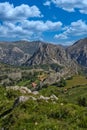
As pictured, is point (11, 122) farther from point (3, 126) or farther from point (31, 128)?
point (31, 128)

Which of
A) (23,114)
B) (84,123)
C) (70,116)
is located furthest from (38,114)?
(84,123)

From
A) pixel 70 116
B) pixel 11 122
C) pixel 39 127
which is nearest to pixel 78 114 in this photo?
pixel 70 116

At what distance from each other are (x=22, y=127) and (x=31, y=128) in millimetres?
885

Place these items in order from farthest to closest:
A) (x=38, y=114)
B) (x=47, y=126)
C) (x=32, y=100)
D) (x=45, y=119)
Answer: (x=32, y=100)
(x=38, y=114)
(x=45, y=119)
(x=47, y=126)

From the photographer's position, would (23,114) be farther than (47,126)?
Yes

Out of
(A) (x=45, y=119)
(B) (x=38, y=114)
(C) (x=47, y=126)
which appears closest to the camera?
(C) (x=47, y=126)

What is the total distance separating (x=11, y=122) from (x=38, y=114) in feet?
7.24

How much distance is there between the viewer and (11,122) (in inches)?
952

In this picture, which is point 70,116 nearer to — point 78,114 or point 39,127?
point 78,114

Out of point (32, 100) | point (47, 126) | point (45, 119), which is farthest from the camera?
point (32, 100)

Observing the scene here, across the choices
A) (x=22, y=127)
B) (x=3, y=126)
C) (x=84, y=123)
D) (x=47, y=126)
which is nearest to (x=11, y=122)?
(x=3, y=126)

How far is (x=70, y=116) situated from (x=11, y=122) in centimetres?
454

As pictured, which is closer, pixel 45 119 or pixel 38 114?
pixel 45 119

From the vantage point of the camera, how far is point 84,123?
843 inches
